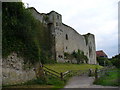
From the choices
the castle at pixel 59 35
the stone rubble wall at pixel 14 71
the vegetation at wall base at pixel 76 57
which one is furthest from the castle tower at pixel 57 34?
the stone rubble wall at pixel 14 71

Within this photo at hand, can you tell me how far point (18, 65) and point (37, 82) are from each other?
191 centimetres

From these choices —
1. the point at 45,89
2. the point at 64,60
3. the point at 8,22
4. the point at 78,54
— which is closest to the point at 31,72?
the point at 45,89

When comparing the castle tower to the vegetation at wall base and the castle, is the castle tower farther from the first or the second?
the vegetation at wall base

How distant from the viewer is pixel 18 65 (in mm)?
10289

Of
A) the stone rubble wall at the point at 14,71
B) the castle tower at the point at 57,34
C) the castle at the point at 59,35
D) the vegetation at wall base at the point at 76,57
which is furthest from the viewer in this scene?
the vegetation at wall base at the point at 76,57

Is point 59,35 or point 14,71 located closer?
point 14,71

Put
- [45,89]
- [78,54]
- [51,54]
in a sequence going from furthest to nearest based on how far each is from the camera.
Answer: [78,54] < [51,54] < [45,89]

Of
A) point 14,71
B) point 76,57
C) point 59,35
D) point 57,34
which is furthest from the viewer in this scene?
point 76,57

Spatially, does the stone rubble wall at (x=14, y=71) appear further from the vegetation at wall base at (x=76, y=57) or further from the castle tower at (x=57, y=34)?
the vegetation at wall base at (x=76, y=57)

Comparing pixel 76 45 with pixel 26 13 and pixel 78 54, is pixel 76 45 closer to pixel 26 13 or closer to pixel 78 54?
pixel 78 54

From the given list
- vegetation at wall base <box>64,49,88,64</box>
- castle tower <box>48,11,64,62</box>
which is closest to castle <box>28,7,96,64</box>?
castle tower <box>48,11,64,62</box>

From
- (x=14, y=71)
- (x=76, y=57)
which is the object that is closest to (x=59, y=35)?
(x=76, y=57)

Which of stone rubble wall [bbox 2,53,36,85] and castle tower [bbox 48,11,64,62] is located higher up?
castle tower [bbox 48,11,64,62]

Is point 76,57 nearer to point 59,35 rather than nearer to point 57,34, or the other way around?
point 59,35
